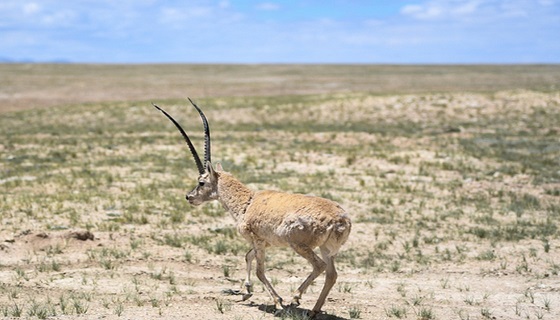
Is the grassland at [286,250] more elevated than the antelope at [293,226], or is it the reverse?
the antelope at [293,226]

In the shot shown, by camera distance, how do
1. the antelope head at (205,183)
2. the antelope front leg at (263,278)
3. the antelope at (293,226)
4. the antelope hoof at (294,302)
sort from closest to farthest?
the antelope at (293,226) → the antelope hoof at (294,302) → the antelope front leg at (263,278) → the antelope head at (205,183)

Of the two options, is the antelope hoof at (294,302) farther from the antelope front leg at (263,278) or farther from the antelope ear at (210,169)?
the antelope ear at (210,169)

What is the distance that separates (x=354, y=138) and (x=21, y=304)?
25382 millimetres

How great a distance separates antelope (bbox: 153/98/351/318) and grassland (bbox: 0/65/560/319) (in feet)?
2.10

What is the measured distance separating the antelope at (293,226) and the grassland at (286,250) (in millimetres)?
640

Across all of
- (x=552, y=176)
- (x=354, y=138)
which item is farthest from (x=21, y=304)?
(x=354, y=138)

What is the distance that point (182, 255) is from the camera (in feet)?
41.9

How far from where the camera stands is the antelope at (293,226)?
27.9 feet

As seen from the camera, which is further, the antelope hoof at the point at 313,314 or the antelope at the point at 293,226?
the antelope hoof at the point at 313,314

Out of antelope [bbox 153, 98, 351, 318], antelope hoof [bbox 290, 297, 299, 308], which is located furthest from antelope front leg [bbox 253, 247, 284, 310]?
antelope hoof [bbox 290, 297, 299, 308]

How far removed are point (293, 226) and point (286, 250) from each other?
5129 mm

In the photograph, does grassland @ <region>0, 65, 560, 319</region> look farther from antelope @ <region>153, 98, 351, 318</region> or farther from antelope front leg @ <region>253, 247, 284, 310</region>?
antelope @ <region>153, 98, 351, 318</region>

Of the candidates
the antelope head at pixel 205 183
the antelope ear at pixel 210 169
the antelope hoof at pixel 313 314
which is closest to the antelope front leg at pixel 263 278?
the antelope hoof at pixel 313 314

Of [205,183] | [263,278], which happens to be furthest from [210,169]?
[263,278]
